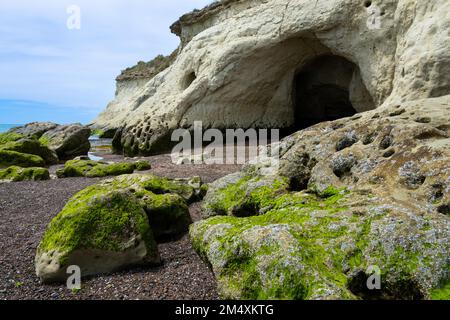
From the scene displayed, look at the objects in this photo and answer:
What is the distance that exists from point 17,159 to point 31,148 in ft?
6.80

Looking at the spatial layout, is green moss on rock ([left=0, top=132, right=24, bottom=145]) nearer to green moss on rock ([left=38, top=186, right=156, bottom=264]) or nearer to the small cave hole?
the small cave hole

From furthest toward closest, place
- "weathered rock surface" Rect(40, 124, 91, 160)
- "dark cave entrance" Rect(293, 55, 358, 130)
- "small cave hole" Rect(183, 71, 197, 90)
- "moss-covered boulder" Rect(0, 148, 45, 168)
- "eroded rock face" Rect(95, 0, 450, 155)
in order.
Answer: "weathered rock surface" Rect(40, 124, 91, 160), "small cave hole" Rect(183, 71, 197, 90), "dark cave entrance" Rect(293, 55, 358, 130), "moss-covered boulder" Rect(0, 148, 45, 168), "eroded rock face" Rect(95, 0, 450, 155)

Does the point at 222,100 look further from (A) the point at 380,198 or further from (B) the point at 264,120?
(A) the point at 380,198

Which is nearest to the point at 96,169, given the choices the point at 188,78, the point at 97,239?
the point at 97,239

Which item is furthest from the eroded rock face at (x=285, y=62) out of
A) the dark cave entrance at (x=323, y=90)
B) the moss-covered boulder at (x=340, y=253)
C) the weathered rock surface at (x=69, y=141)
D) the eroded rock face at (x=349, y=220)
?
the moss-covered boulder at (x=340, y=253)

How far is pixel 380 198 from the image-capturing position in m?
5.04

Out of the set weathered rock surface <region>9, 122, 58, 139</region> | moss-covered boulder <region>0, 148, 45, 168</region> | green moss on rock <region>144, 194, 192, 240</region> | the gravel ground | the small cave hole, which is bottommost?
the gravel ground

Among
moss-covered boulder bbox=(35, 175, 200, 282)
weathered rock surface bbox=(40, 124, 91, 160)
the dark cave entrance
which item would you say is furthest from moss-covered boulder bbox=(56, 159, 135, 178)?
the dark cave entrance

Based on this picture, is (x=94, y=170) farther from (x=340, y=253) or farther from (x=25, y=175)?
(x=340, y=253)

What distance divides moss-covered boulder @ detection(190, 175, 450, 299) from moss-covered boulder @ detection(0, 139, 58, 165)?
17.7m

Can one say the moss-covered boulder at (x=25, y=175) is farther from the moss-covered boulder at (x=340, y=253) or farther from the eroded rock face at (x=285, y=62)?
the moss-covered boulder at (x=340, y=253)

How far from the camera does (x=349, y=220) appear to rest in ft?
15.7

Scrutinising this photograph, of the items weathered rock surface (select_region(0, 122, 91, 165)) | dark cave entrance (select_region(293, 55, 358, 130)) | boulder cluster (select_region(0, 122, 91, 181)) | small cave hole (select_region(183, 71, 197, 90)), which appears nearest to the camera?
boulder cluster (select_region(0, 122, 91, 181))

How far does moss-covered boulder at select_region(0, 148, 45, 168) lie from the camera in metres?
17.5
